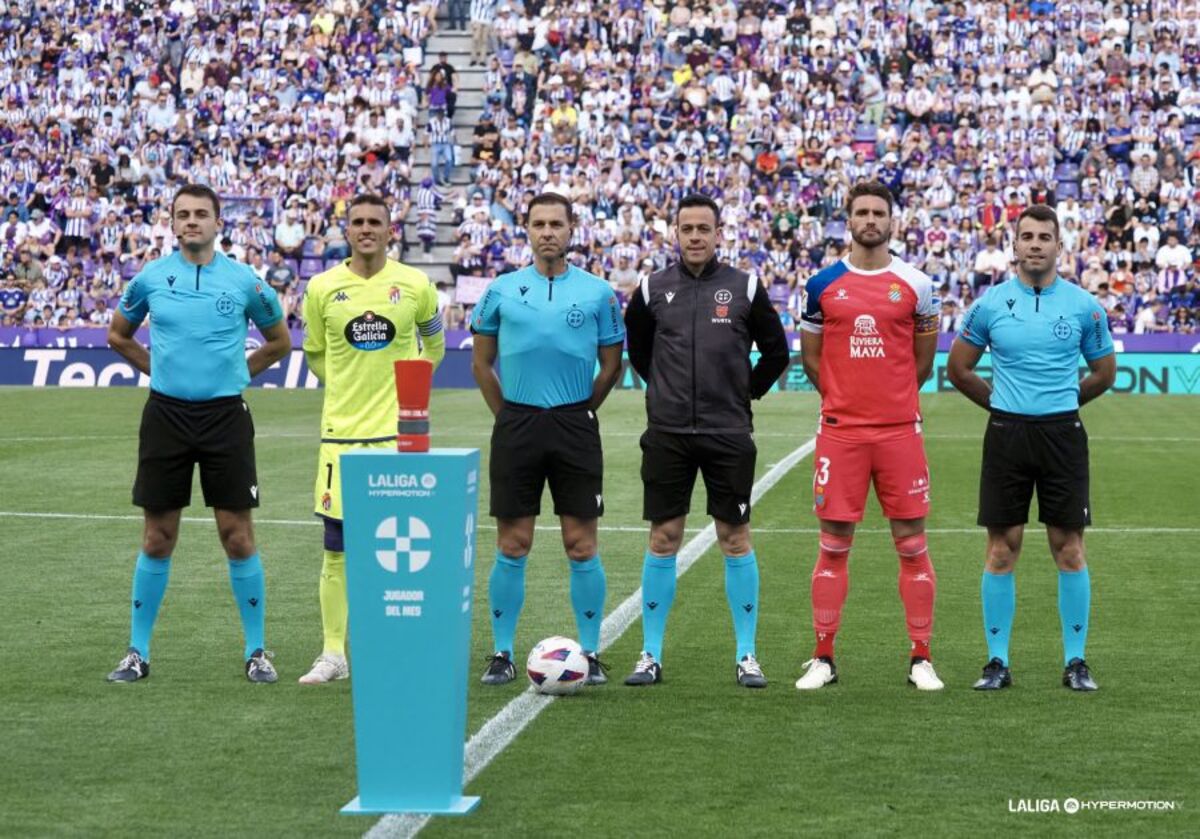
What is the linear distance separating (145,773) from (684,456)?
2915 mm

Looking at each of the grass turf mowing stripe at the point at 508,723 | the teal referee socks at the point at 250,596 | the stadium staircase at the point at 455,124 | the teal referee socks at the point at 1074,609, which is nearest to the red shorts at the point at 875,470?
the grass turf mowing stripe at the point at 508,723

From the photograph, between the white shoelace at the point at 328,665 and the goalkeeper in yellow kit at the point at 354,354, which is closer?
the white shoelace at the point at 328,665

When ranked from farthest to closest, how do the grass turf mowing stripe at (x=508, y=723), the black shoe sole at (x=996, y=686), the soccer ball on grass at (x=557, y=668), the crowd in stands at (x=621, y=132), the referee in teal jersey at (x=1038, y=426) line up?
1. the crowd in stands at (x=621, y=132)
2. the referee in teal jersey at (x=1038, y=426)
3. the black shoe sole at (x=996, y=686)
4. the soccer ball on grass at (x=557, y=668)
5. the grass turf mowing stripe at (x=508, y=723)

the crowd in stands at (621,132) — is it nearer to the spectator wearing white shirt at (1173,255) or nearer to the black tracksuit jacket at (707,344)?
the spectator wearing white shirt at (1173,255)

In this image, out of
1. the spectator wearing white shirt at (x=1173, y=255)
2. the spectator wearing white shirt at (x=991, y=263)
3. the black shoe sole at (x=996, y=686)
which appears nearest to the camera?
the black shoe sole at (x=996, y=686)

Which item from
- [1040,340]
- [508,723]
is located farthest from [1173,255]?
[508,723]

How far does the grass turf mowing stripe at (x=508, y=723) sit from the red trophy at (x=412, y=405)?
1167 millimetres

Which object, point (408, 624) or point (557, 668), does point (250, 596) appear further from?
point (408, 624)

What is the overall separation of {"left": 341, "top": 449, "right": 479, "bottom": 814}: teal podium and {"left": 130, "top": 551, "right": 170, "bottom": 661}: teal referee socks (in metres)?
2.72

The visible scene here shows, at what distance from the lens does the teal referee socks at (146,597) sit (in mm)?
8438

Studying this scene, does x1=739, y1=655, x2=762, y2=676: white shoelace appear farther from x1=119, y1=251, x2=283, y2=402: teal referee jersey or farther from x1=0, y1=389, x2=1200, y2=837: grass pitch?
x1=119, y1=251, x2=283, y2=402: teal referee jersey

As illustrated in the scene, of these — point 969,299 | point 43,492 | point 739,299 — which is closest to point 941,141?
point 969,299

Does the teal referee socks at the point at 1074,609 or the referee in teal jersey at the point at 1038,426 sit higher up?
the referee in teal jersey at the point at 1038,426

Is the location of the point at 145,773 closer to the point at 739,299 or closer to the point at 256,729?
the point at 256,729
